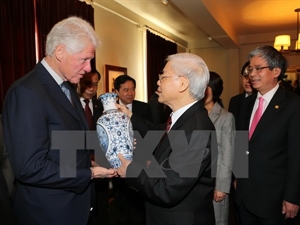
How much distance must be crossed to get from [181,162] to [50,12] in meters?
2.88

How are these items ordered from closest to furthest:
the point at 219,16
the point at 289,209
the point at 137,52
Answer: the point at 289,209 → the point at 219,16 → the point at 137,52

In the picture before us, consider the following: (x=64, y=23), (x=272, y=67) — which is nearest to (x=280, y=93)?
(x=272, y=67)

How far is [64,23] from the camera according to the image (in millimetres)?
1336

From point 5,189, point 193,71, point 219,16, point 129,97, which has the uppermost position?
point 219,16

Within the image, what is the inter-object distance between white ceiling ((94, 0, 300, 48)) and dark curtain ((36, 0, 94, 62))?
30.0 inches

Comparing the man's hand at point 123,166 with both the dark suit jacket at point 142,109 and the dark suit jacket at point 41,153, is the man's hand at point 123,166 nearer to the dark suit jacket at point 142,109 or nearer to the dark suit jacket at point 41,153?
the dark suit jacket at point 41,153

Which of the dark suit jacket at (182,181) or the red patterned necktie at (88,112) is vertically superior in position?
the red patterned necktie at (88,112)

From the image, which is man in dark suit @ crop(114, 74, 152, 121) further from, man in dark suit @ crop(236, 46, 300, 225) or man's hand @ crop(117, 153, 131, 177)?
man's hand @ crop(117, 153, 131, 177)

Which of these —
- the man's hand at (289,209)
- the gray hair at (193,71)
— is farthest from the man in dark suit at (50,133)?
the man's hand at (289,209)

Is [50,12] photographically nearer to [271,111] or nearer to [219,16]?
[271,111]

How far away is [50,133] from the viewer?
4.21 ft

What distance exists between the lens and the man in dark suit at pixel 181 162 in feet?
4.30

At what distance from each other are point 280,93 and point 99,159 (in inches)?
51.9

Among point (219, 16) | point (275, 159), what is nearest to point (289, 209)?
point (275, 159)
